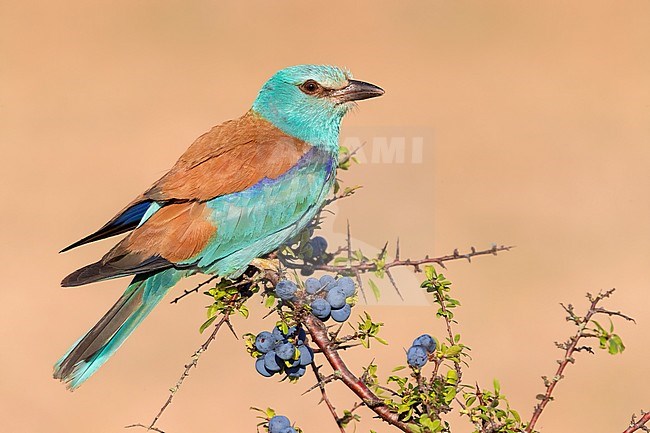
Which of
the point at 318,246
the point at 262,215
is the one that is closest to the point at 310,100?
the point at 262,215

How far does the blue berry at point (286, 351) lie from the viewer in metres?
2.47

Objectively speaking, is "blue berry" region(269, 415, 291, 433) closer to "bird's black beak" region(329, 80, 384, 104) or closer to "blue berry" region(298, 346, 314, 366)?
"blue berry" region(298, 346, 314, 366)

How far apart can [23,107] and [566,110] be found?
15.7ft

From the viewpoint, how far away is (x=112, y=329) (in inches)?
128

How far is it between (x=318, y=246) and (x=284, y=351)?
74 cm

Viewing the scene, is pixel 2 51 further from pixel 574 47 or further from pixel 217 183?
pixel 217 183

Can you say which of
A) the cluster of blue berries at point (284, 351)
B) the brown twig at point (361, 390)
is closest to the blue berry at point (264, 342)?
the cluster of blue berries at point (284, 351)

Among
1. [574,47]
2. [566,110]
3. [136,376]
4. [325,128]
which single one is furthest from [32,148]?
[325,128]

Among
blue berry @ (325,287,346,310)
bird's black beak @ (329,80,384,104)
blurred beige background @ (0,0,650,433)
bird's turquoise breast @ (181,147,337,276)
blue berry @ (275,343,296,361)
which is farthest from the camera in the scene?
blurred beige background @ (0,0,650,433)

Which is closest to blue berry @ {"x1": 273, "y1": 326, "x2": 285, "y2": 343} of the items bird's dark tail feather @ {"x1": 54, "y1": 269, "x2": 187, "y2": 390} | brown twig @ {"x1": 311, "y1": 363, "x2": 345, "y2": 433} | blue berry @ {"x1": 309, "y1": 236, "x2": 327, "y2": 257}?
brown twig @ {"x1": 311, "y1": 363, "x2": 345, "y2": 433}

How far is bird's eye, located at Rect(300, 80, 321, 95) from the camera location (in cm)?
370

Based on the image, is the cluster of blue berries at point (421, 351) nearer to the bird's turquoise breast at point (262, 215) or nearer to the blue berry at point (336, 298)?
the blue berry at point (336, 298)

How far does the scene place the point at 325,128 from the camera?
369 centimetres

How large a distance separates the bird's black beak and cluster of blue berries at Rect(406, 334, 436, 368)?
1.46 m
